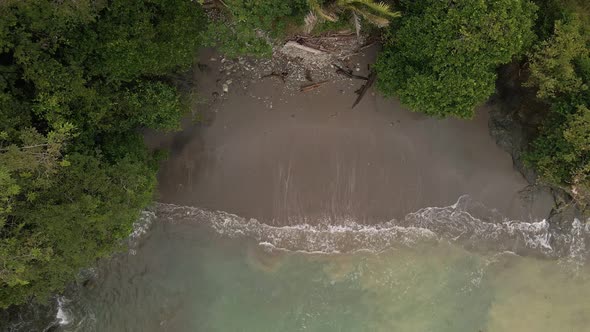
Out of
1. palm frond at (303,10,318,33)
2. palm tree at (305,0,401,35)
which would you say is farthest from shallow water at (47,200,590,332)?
palm tree at (305,0,401,35)

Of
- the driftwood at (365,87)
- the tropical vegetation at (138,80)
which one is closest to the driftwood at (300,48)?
the tropical vegetation at (138,80)

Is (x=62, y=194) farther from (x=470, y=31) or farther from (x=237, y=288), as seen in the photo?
(x=470, y=31)

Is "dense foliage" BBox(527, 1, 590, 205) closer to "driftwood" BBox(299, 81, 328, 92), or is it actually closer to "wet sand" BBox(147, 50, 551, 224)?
"wet sand" BBox(147, 50, 551, 224)

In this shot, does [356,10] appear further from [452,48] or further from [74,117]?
[74,117]

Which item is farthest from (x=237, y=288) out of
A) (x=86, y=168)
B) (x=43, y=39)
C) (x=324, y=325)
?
(x=43, y=39)

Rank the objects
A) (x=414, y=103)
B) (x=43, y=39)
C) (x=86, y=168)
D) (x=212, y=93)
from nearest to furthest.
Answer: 1. (x=43, y=39)
2. (x=86, y=168)
3. (x=414, y=103)
4. (x=212, y=93)

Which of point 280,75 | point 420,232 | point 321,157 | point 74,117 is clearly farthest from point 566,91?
point 74,117
